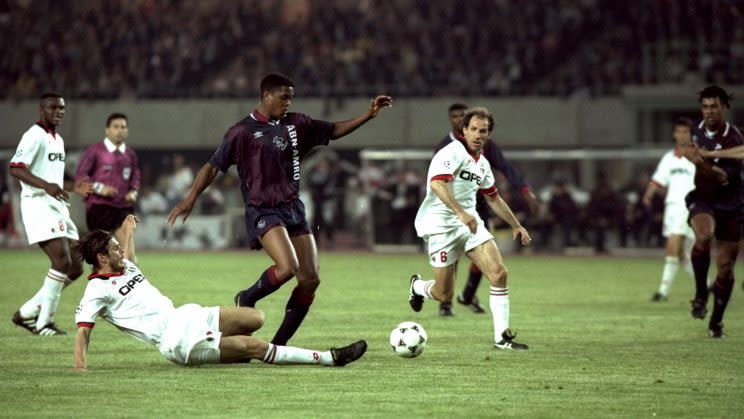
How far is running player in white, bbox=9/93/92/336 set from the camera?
11.2 m

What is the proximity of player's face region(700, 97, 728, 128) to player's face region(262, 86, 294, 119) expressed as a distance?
161 inches

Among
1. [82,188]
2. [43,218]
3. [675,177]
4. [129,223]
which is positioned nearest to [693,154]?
[129,223]

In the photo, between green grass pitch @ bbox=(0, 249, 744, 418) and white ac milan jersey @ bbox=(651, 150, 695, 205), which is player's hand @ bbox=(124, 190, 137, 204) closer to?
green grass pitch @ bbox=(0, 249, 744, 418)

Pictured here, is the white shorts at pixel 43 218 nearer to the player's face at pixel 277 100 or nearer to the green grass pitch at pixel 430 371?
the green grass pitch at pixel 430 371

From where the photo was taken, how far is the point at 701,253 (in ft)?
38.4

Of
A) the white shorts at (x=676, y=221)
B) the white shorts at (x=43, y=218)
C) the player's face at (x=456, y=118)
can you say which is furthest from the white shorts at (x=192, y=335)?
the white shorts at (x=676, y=221)

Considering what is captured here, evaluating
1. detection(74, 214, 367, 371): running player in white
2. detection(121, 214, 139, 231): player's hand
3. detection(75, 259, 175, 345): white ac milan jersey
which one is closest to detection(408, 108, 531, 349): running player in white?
detection(74, 214, 367, 371): running player in white

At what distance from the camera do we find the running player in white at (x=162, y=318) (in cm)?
832

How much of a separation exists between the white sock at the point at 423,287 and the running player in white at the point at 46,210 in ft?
10.5

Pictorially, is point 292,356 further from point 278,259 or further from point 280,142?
point 280,142

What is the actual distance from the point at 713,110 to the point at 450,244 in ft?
9.06

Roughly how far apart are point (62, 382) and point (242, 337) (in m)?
1.28

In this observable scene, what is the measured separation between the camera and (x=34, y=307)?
11.4 meters

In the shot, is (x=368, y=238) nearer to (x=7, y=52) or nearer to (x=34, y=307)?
(x=7, y=52)
